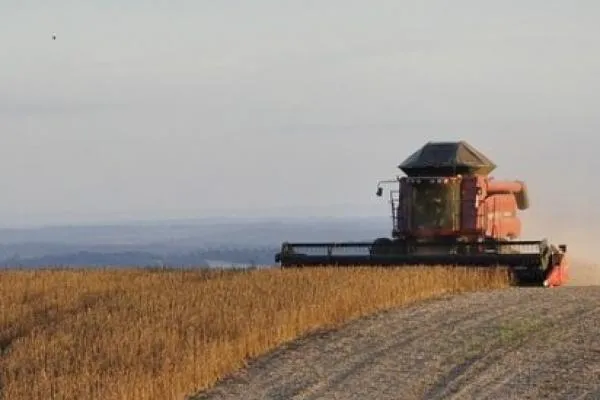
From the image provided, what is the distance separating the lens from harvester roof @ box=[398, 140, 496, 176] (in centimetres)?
2581


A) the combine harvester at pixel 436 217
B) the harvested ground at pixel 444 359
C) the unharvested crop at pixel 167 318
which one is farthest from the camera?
the combine harvester at pixel 436 217

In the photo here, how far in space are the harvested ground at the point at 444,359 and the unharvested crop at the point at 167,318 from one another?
448 mm

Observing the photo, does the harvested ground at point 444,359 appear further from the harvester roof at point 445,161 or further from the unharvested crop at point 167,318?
the harvester roof at point 445,161

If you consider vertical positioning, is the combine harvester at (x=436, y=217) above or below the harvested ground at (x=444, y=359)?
above

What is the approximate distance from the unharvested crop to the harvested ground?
17.6 inches

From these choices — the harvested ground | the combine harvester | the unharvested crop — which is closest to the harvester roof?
the combine harvester

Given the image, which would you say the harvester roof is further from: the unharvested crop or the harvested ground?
the harvested ground

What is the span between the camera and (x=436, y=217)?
26000 mm

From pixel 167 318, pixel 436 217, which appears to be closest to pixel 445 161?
pixel 436 217

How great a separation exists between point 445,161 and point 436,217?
1.27 m

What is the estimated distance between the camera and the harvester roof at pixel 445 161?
1016 inches

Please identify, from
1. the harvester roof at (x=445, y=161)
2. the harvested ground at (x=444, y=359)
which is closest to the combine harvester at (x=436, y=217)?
the harvester roof at (x=445, y=161)

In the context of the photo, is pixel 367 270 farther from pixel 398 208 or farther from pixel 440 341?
pixel 440 341

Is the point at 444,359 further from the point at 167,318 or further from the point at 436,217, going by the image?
the point at 436,217
